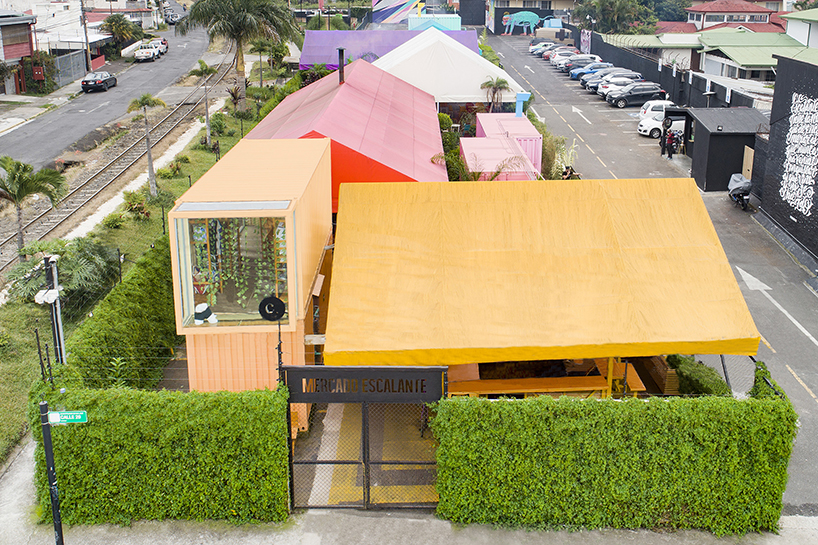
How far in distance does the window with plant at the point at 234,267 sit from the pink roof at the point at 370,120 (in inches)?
292

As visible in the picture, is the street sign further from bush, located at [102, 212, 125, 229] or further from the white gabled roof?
the white gabled roof

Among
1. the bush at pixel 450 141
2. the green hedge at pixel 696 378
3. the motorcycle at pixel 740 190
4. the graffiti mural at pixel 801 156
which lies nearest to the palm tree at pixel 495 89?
the bush at pixel 450 141

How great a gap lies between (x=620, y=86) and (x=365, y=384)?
4238cm

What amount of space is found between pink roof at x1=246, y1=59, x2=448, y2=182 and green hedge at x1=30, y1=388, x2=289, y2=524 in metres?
10.0

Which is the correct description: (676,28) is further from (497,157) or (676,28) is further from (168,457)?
(168,457)

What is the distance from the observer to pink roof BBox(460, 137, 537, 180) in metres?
22.2

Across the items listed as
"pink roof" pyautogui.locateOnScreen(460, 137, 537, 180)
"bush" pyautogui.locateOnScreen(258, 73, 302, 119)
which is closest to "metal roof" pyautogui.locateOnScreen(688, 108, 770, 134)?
"pink roof" pyautogui.locateOnScreen(460, 137, 537, 180)

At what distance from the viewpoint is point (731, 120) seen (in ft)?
98.8

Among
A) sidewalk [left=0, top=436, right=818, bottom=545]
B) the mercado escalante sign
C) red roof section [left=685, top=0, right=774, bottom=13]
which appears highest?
red roof section [left=685, top=0, right=774, bottom=13]

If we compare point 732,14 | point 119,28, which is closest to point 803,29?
point 732,14

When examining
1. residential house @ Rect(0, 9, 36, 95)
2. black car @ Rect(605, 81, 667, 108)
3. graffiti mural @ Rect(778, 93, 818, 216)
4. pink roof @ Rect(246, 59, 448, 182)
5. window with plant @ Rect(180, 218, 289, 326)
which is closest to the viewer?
window with plant @ Rect(180, 218, 289, 326)

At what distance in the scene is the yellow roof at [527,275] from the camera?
12648mm

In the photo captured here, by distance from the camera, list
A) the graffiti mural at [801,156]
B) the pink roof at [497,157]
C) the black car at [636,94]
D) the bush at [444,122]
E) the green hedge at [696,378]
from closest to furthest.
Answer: the green hedge at [696,378], the pink roof at [497,157], the graffiti mural at [801,156], the bush at [444,122], the black car at [636,94]

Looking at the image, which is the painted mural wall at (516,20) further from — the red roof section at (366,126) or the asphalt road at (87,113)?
the red roof section at (366,126)
